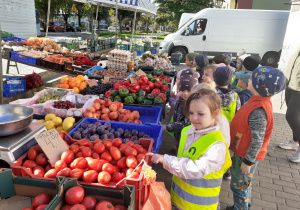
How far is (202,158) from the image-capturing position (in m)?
1.72

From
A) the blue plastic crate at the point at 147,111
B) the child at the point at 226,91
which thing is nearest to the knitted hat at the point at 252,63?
the child at the point at 226,91

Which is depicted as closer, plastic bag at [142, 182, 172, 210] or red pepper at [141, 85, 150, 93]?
plastic bag at [142, 182, 172, 210]

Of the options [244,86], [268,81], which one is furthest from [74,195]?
[244,86]

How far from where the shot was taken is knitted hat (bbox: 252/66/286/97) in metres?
2.12

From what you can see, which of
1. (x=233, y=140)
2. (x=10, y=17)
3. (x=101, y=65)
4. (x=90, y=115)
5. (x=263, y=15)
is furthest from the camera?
(x=10, y=17)

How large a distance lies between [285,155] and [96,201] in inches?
169

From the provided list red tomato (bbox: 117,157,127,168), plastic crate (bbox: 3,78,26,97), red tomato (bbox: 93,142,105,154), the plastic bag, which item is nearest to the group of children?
the plastic bag

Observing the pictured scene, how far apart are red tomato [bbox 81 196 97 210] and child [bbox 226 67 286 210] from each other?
61.9 inches

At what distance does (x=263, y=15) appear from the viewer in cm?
1293

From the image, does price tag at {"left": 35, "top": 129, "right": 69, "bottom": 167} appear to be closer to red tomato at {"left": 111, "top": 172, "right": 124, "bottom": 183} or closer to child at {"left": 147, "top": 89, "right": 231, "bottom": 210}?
red tomato at {"left": 111, "top": 172, "right": 124, "bottom": 183}

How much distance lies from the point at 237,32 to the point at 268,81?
12.6 m

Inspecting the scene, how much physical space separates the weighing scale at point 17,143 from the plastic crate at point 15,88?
133 inches

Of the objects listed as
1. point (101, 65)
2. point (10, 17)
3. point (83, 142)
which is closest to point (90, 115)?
point (83, 142)

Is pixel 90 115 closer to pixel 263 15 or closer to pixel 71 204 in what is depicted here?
pixel 71 204
